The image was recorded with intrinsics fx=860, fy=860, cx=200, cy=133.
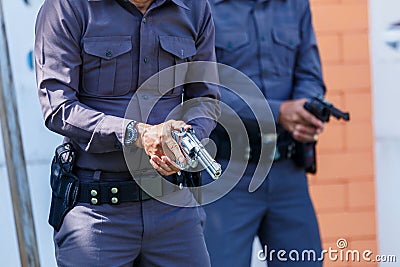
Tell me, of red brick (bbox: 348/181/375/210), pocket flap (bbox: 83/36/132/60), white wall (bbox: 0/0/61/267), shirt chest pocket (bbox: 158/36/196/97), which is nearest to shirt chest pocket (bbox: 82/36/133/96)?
pocket flap (bbox: 83/36/132/60)

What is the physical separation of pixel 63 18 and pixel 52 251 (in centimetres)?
148

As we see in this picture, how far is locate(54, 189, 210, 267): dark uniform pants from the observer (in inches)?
99.0

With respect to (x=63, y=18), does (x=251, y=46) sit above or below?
below

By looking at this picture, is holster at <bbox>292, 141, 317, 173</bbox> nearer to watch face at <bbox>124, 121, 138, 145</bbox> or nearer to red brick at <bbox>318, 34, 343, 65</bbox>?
red brick at <bbox>318, 34, 343, 65</bbox>

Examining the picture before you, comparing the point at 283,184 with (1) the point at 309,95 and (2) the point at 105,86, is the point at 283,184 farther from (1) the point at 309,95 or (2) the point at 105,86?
(2) the point at 105,86

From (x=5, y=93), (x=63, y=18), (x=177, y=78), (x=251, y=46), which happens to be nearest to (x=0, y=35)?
(x=5, y=93)

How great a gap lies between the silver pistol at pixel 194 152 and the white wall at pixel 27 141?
1311mm

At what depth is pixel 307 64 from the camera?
3574mm

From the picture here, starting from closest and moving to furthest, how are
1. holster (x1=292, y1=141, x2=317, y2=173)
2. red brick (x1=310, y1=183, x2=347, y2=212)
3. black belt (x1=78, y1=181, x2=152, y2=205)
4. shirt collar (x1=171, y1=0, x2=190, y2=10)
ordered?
black belt (x1=78, y1=181, x2=152, y2=205), shirt collar (x1=171, y1=0, x2=190, y2=10), holster (x1=292, y1=141, x2=317, y2=173), red brick (x1=310, y1=183, x2=347, y2=212)

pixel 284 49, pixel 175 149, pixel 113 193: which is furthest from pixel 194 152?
pixel 284 49

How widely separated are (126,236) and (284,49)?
131cm

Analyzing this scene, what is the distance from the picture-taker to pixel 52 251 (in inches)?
145

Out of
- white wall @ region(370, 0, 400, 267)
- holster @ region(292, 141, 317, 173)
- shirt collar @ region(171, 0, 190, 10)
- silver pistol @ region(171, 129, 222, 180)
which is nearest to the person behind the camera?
silver pistol @ region(171, 129, 222, 180)

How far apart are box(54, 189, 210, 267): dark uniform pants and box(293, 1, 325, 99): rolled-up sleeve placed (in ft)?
3.65
